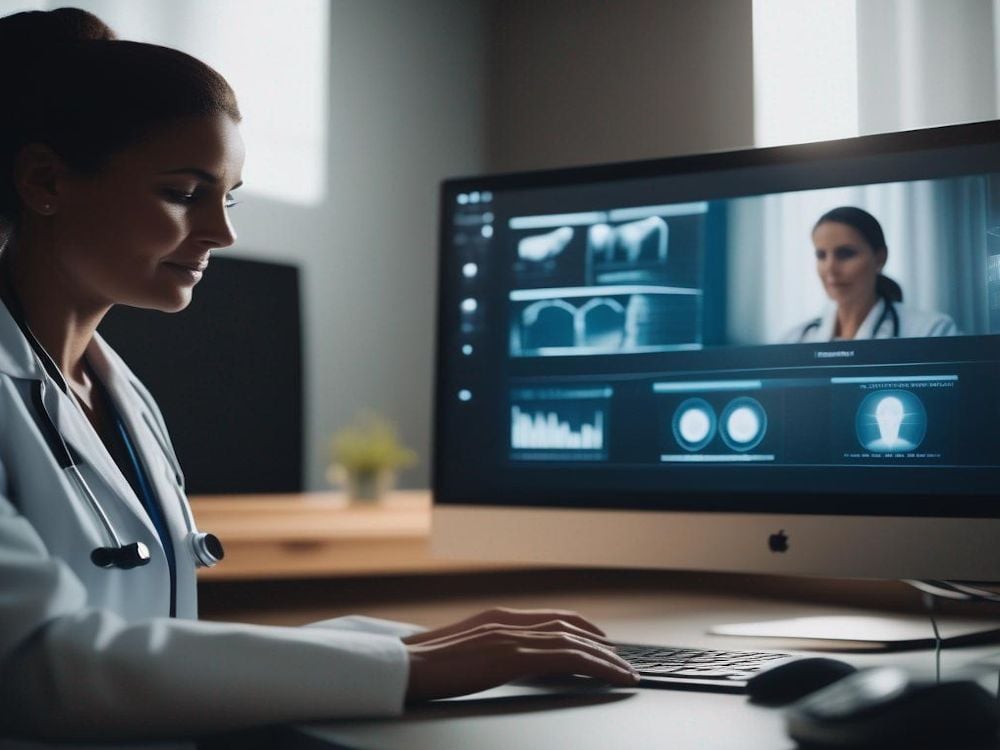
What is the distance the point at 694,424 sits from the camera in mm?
996

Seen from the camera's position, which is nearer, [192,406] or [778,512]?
[778,512]

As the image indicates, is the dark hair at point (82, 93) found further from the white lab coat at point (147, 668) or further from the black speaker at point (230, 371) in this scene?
the black speaker at point (230, 371)

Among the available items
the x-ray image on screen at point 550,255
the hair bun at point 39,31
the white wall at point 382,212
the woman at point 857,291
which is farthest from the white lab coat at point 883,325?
the white wall at point 382,212

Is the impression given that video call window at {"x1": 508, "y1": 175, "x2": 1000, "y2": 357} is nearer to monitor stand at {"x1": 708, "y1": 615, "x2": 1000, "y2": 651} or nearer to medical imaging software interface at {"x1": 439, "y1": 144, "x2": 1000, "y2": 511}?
medical imaging software interface at {"x1": 439, "y1": 144, "x2": 1000, "y2": 511}

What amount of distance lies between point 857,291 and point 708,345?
0.14 metres

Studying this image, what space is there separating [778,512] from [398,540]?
105cm

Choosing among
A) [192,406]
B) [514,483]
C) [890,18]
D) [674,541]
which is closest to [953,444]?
[674,541]

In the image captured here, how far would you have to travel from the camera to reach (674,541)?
101cm

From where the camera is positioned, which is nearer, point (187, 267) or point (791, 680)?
point (791, 680)

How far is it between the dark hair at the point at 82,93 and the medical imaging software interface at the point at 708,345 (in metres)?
0.34

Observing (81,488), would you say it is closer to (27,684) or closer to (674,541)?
(27,684)

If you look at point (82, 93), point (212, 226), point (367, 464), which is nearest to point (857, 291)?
point (212, 226)

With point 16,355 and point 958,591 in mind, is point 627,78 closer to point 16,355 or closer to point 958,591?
point 958,591

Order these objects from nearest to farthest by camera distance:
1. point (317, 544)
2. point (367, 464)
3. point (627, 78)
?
point (317, 544), point (627, 78), point (367, 464)
